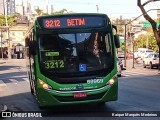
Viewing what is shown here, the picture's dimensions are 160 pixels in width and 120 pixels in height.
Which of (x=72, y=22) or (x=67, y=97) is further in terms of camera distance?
(x=72, y=22)

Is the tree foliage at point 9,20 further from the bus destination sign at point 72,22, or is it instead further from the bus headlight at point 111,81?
the bus headlight at point 111,81

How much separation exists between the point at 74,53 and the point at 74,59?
0.61 feet

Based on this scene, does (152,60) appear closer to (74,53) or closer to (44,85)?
(74,53)

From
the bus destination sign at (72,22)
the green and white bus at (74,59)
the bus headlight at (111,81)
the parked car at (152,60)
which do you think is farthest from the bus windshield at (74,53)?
the parked car at (152,60)

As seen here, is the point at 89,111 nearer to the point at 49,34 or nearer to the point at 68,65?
the point at 68,65

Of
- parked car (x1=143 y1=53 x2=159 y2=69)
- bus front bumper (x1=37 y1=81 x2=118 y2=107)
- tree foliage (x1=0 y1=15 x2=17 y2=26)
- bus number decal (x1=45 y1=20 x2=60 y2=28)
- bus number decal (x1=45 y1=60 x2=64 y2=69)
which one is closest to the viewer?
bus front bumper (x1=37 y1=81 x2=118 y2=107)

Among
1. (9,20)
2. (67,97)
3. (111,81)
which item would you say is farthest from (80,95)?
(9,20)

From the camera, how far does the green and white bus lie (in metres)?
11.6

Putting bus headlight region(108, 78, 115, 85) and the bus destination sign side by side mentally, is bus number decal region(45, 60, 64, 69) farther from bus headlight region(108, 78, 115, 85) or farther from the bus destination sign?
bus headlight region(108, 78, 115, 85)

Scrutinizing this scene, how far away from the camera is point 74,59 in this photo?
11.8 meters

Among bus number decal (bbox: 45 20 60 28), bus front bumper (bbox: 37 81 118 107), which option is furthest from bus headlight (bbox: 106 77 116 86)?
bus number decal (bbox: 45 20 60 28)

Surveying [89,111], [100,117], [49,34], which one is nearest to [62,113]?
[89,111]

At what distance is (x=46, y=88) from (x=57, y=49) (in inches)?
46.3

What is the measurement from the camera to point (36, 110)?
1329 centimetres
